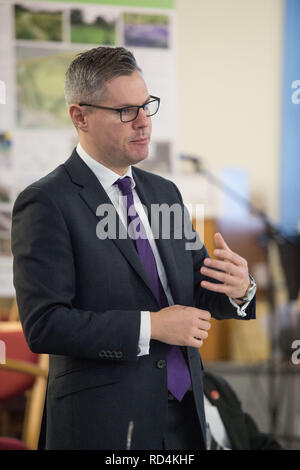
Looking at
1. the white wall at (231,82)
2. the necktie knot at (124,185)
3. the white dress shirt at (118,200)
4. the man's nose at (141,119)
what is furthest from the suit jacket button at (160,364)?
the white wall at (231,82)

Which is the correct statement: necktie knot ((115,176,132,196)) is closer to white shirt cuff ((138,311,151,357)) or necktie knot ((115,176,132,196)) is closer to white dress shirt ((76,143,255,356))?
white dress shirt ((76,143,255,356))

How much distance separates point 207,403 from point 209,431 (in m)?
0.10

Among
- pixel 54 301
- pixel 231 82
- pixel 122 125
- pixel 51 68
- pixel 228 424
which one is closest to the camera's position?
pixel 54 301

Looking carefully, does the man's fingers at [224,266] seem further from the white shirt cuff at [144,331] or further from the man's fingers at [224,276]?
the white shirt cuff at [144,331]

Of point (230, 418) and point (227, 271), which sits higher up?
point (227, 271)

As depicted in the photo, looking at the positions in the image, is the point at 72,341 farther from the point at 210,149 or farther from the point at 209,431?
the point at 210,149

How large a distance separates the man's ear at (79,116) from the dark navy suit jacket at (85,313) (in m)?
0.08

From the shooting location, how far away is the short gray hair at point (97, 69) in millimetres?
1226

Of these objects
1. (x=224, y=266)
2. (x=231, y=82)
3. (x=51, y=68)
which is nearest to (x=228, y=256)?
(x=224, y=266)

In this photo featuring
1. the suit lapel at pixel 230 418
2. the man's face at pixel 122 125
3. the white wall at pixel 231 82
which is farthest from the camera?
the white wall at pixel 231 82

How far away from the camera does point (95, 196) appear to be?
1248 millimetres

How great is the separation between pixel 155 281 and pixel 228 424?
0.80 meters

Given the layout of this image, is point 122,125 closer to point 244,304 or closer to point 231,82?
point 244,304

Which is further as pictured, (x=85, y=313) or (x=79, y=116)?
(x=79, y=116)
